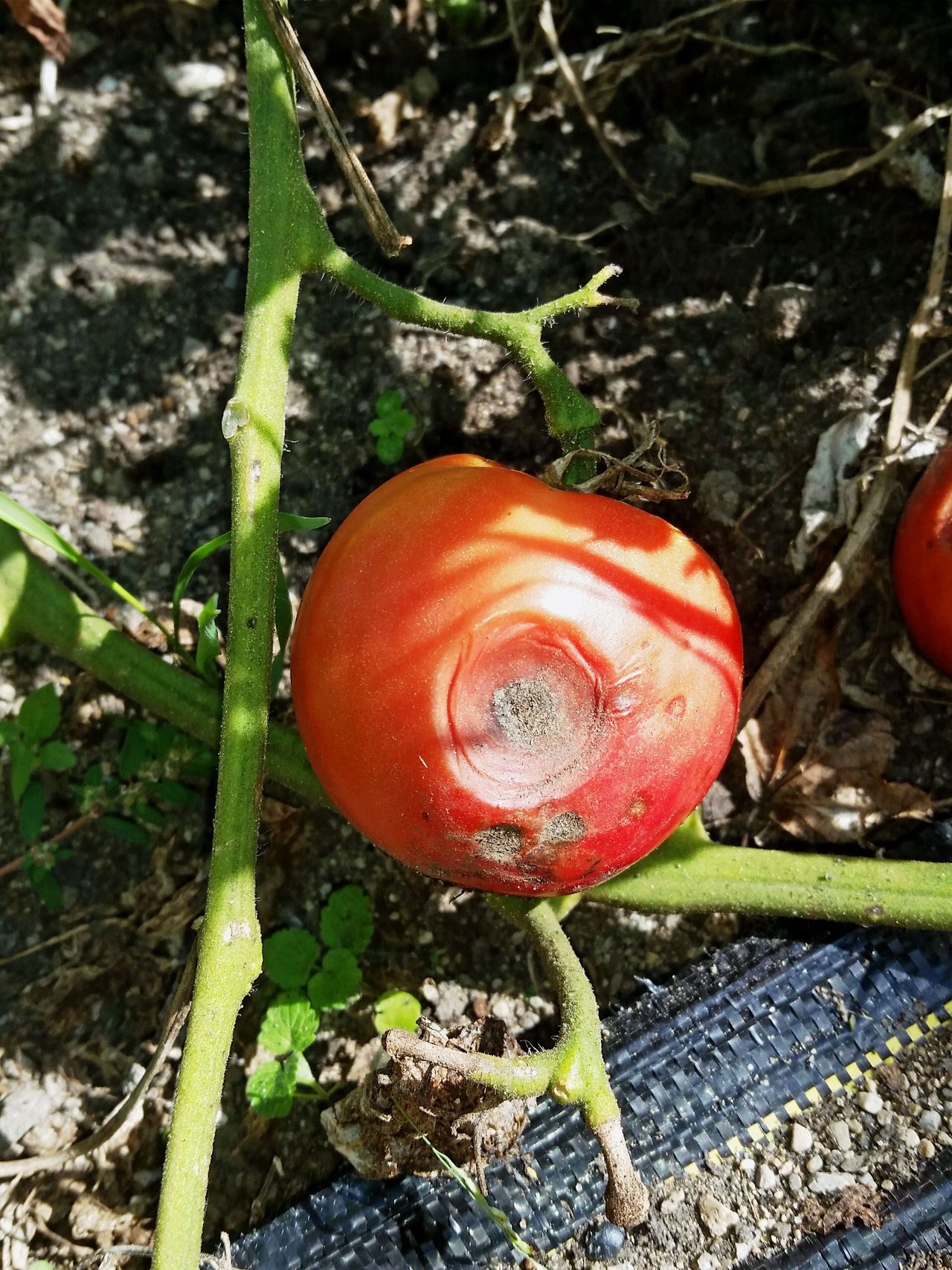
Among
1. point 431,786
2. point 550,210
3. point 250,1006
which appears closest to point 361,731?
point 431,786

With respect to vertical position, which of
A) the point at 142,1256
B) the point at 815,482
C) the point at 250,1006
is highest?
the point at 815,482

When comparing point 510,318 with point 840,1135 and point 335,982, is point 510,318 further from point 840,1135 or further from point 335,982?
point 840,1135

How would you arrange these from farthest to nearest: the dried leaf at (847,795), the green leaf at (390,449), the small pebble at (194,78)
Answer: the small pebble at (194,78), the green leaf at (390,449), the dried leaf at (847,795)

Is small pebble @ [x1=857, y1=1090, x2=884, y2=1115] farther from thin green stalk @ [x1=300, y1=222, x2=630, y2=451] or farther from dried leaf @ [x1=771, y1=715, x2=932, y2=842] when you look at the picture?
thin green stalk @ [x1=300, y1=222, x2=630, y2=451]

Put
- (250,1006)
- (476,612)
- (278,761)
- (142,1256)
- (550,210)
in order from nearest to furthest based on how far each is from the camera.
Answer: (476,612), (278,761), (142,1256), (250,1006), (550,210)

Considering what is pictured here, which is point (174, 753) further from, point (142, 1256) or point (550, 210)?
point (550, 210)

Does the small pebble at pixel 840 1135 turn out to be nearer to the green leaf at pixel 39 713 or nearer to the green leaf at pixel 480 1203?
the green leaf at pixel 480 1203

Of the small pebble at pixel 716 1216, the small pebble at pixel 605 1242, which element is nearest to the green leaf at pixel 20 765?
the small pebble at pixel 605 1242

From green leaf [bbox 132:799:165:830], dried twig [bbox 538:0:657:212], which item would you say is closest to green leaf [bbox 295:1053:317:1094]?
green leaf [bbox 132:799:165:830]
